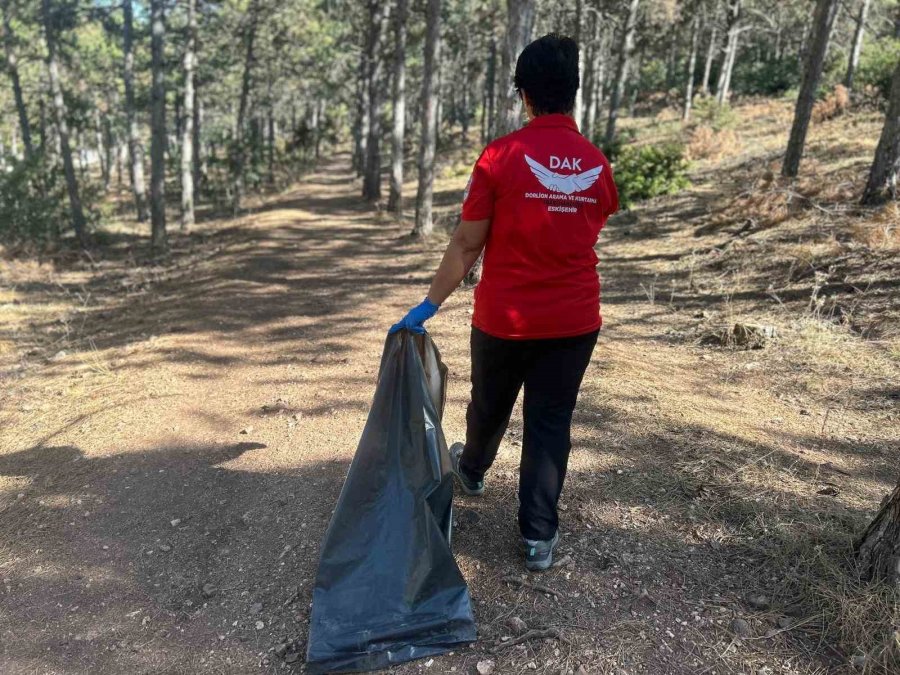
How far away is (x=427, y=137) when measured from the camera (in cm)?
1191

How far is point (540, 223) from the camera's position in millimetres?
2416

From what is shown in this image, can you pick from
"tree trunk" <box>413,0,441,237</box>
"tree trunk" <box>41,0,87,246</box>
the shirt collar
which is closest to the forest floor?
the shirt collar

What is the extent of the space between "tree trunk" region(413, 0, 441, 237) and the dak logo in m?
9.39

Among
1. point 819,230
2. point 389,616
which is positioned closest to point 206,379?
point 389,616

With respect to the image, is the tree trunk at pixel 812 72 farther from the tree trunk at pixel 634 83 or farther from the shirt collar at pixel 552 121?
the tree trunk at pixel 634 83

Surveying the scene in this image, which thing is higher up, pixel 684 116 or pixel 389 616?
pixel 684 116

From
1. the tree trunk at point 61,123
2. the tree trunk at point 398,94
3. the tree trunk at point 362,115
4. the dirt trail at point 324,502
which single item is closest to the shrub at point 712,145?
the tree trunk at point 398,94

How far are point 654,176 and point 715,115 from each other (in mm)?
9081

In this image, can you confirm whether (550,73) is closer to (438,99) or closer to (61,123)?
(61,123)

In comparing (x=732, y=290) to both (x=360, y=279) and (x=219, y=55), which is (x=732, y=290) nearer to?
(x=360, y=279)

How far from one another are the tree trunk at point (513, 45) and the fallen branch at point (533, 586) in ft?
18.6

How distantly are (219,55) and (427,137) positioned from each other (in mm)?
18283

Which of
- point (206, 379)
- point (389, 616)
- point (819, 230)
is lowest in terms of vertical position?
point (206, 379)

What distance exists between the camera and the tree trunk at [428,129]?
11.6 m
